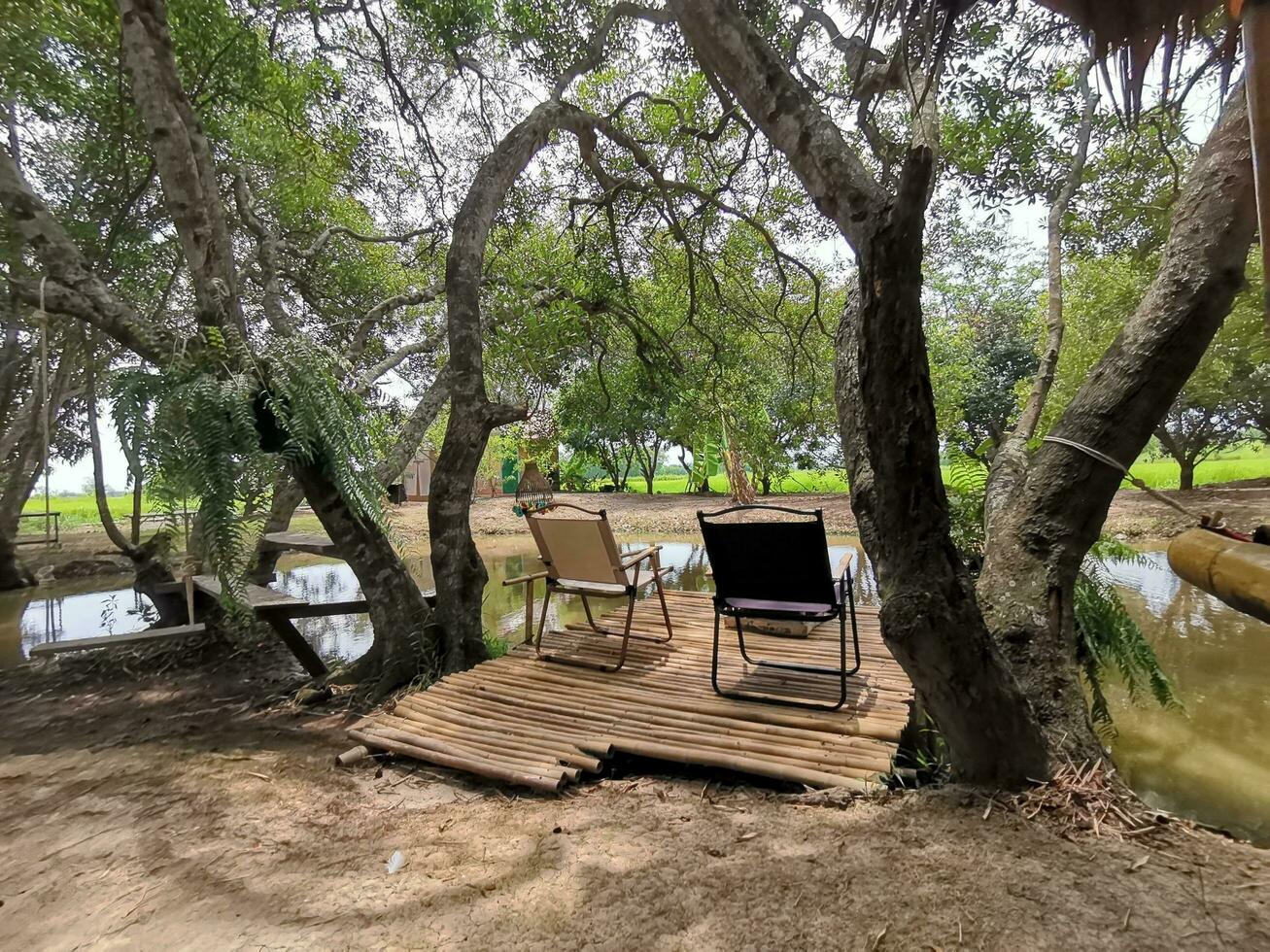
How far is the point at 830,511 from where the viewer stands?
15336 millimetres

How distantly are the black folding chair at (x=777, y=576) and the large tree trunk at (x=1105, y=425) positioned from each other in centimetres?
82

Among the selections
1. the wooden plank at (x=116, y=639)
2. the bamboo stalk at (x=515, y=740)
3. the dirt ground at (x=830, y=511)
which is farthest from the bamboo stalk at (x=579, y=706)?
the dirt ground at (x=830, y=511)

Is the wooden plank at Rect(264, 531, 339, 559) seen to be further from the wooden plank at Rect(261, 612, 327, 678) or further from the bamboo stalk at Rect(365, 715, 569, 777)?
the bamboo stalk at Rect(365, 715, 569, 777)

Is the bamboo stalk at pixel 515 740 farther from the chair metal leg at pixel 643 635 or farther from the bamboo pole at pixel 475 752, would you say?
the chair metal leg at pixel 643 635

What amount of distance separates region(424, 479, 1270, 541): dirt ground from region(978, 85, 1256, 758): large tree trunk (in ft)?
18.2

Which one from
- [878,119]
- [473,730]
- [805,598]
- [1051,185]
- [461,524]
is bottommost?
[473,730]

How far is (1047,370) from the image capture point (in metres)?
3.61

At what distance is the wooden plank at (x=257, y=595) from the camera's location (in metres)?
4.02

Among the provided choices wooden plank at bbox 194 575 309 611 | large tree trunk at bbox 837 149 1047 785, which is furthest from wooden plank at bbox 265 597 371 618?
large tree trunk at bbox 837 149 1047 785

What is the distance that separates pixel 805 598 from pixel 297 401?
289 centimetres

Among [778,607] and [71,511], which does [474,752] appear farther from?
[71,511]

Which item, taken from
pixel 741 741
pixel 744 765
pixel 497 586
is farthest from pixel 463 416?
pixel 497 586

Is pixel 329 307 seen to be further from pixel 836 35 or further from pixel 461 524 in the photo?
pixel 836 35

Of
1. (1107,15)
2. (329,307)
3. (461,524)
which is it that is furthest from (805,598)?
(329,307)
